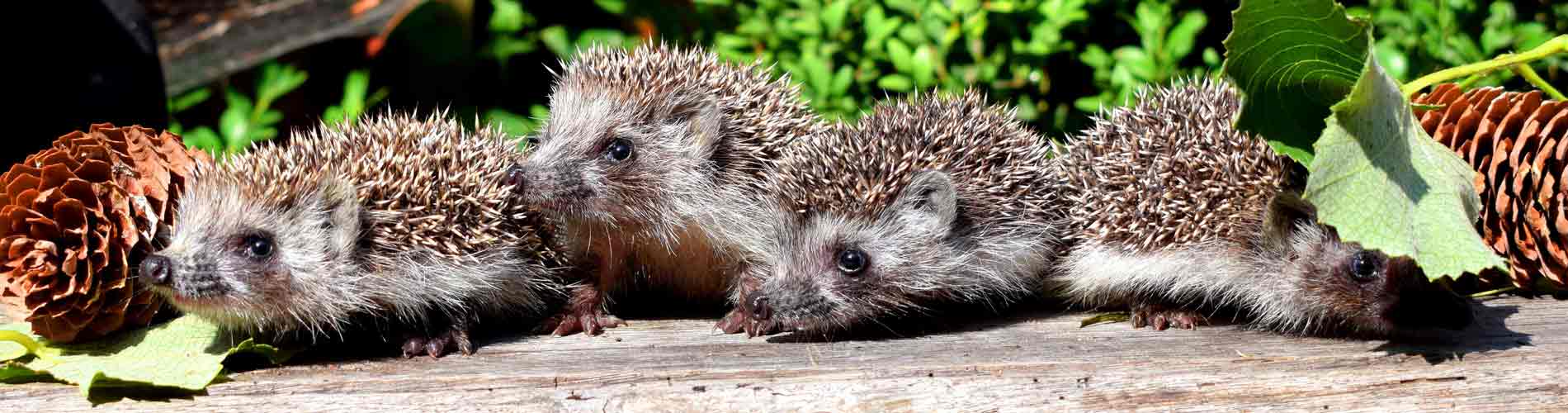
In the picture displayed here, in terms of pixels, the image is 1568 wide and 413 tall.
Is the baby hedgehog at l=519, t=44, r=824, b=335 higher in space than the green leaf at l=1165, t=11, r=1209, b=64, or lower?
lower

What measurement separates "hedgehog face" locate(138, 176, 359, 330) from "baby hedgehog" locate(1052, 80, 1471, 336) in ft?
5.38

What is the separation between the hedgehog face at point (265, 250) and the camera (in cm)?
265

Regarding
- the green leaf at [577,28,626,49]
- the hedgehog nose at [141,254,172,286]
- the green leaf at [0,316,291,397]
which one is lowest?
the green leaf at [0,316,291,397]

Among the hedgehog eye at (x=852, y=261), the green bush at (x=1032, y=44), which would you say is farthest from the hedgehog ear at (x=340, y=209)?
the green bush at (x=1032, y=44)

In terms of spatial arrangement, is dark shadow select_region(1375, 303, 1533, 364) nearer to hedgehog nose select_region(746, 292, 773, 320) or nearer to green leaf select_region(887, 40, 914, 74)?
hedgehog nose select_region(746, 292, 773, 320)

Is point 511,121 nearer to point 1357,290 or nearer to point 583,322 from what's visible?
point 583,322

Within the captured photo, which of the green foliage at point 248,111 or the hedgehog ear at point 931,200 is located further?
the green foliage at point 248,111

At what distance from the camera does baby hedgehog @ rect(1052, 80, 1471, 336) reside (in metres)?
2.72

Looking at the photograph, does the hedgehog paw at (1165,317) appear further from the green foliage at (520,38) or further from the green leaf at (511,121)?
the green foliage at (520,38)

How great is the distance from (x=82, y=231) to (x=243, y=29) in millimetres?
3447

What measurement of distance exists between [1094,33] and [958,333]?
2066 millimetres

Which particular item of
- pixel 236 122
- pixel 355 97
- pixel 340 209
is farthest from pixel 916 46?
pixel 236 122

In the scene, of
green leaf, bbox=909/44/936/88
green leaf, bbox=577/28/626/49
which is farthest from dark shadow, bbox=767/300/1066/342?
green leaf, bbox=577/28/626/49

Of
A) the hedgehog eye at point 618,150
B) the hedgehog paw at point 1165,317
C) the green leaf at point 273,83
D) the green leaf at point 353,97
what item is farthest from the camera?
the green leaf at point 273,83
